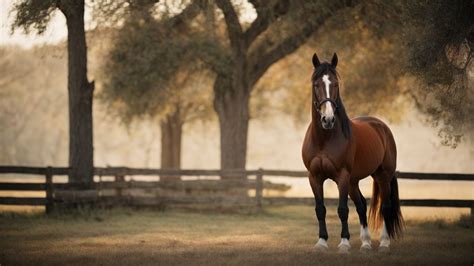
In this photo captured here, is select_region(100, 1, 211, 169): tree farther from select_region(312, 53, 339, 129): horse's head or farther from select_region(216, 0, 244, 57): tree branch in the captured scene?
select_region(312, 53, 339, 129): horse's head

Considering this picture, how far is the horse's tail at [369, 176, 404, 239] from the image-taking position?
11164 millimetres

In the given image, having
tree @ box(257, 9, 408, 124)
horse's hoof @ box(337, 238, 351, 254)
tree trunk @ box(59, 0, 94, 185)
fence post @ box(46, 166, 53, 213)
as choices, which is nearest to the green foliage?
tree trunk @ box(59, 0, 94, 185)

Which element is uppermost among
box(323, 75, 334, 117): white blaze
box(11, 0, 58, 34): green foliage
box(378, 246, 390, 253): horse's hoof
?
box(11, 0, 58, 34): green foliage

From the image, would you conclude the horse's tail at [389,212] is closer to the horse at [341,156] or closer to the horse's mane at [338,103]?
the horse at [341,156]

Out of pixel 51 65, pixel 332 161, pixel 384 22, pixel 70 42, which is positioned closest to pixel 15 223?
pixel 70 42

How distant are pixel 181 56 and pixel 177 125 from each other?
8756mm

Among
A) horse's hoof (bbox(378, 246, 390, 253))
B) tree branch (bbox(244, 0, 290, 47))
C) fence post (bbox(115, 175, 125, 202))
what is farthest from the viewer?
tree branch (bbox(244, 0, 290, 47))

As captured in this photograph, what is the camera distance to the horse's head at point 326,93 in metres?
9.21

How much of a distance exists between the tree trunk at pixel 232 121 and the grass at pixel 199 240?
143 inches

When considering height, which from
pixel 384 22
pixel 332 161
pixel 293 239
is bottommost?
pixel 293 239

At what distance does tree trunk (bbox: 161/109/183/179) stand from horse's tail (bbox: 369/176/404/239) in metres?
16.9

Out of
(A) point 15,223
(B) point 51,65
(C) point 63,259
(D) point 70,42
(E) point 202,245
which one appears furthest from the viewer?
(B) point 51,65

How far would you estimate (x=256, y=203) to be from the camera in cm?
1788

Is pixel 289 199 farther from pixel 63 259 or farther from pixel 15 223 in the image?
pixel 63 259
